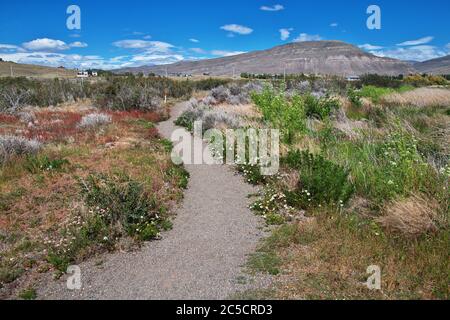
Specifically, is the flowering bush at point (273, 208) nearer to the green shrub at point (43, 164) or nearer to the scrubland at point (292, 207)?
the scrubland at point (292, 207)

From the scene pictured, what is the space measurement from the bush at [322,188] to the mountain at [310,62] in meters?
110

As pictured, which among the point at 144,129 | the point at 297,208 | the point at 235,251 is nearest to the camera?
the point at 235,251

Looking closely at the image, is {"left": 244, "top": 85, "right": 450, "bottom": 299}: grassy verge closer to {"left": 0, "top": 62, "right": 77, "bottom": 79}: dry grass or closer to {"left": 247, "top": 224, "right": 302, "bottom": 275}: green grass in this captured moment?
{"left": 247, "top": 224, "right": 302, "bottom": 275}: green grass

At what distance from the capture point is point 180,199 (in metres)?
8.65

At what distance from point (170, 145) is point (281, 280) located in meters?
9.72

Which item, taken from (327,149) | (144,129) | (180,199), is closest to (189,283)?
(180,199)

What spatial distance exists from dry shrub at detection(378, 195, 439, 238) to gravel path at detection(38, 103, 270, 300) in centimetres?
212

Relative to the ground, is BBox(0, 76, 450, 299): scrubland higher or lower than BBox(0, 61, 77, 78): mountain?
lower

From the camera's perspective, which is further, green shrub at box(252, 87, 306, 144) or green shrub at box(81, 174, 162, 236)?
green shrub at box(252, 87, 306, 144)

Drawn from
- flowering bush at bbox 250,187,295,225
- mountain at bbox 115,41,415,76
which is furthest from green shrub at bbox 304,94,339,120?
mountain at bbox 115,41,415,76

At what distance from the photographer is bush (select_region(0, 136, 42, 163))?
37.1 ft

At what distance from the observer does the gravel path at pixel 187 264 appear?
4.93 meters
